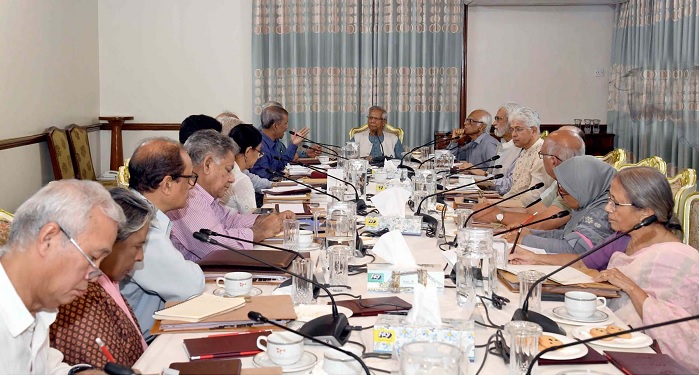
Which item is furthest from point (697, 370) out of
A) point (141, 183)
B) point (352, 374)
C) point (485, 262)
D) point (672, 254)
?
point (141, 183)

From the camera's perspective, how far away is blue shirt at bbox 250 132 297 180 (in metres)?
5.95

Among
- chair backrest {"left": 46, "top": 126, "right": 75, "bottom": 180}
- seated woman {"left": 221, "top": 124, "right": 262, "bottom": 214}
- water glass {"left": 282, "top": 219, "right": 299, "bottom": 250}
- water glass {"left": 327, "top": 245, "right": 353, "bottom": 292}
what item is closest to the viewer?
water glass {"left": 327, "top": 245, "right": 353, "bottom": 292}

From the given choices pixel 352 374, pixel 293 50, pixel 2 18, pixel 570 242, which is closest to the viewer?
pixel 352 374

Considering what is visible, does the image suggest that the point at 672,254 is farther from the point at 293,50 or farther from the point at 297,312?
the point at 293,50

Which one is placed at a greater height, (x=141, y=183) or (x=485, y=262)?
(x=141, y=183)

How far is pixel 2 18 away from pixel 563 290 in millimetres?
4747

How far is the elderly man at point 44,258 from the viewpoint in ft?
5.24

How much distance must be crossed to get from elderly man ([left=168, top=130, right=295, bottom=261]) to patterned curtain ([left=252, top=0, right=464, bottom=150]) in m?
4.63

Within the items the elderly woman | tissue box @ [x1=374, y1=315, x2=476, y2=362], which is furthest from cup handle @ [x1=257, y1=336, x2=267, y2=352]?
the elderly woman

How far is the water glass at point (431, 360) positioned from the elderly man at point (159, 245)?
1096 millimetres

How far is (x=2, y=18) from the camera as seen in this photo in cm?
577

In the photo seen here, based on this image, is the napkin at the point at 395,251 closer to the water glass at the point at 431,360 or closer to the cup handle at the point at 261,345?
the cup handle at the point at 261,345

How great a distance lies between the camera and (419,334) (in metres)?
1.81

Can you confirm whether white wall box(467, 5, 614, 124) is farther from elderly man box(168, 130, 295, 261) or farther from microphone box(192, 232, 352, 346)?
microphone box(192, 232, 352, 346)
